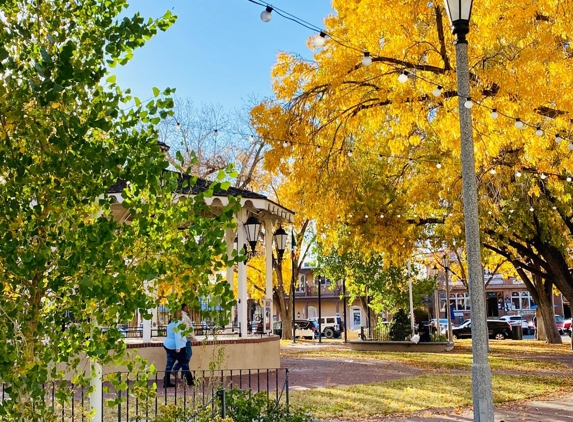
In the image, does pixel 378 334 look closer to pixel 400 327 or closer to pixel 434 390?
pixel 400 327

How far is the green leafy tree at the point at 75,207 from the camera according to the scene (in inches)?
128

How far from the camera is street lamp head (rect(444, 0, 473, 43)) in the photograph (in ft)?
20.6

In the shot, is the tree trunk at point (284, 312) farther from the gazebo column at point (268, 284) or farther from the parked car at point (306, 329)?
the gazebo column at point (268, 284)

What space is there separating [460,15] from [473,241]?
2268 millimetres

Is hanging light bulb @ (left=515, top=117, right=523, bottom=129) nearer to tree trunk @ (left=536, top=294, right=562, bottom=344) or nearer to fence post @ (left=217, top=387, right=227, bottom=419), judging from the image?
fence post @ (left=217, top=387, right=227, bottom=419)

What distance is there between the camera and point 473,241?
5914 mm

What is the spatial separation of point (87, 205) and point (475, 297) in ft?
12.4

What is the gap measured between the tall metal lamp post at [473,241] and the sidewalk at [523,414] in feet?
15.6

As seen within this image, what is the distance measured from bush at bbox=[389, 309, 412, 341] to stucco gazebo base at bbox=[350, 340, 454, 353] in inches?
27.0

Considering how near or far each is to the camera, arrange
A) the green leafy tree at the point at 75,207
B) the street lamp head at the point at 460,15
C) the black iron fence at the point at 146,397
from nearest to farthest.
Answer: the green leafy tree at the point at 75,207 → the black iron fence at the point at 146,397 → the street lamp head at the point at 460,15

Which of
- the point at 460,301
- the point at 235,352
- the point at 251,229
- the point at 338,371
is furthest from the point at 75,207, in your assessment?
the point at 460,301

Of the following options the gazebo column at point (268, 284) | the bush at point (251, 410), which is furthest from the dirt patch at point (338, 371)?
the bush at point (251, 410)

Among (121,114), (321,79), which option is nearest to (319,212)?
(321,79)

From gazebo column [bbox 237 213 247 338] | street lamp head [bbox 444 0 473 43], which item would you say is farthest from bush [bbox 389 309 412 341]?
street lamp head [bbox 444 0 473 43]
